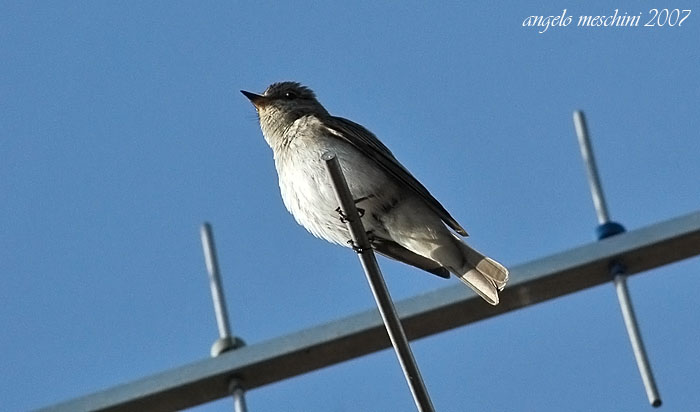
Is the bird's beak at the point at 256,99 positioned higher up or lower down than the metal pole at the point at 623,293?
higher up

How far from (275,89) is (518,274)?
98.8 inches

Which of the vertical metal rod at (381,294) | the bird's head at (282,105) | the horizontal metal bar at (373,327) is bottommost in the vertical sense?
the vertical metal rod at (381,294)

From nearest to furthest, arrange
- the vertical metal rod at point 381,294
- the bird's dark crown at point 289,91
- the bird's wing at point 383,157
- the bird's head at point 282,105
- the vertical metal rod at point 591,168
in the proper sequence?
the vertical metal rod at point 381,294 < the bird's wing at point 383,157 < the vertical metal rod at point 591,168 < the bird's head at point 282,105 < the bird's dark crown at point 289,91

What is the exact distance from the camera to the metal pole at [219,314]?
5.91 meters

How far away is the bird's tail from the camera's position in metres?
5.61

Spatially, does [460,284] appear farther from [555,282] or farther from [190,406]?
[190,406]

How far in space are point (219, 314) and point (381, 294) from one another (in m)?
2.80

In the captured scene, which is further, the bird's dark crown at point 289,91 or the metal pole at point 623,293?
the bird's dark crown at point 289,91

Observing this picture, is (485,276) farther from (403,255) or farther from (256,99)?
(256,99)

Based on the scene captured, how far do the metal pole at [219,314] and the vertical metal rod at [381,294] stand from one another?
211cm

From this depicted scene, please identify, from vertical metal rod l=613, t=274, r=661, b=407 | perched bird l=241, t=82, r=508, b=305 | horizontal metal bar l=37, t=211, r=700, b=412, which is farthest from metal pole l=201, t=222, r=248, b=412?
vertical metal rod l=613, t=274, r=661, b=407

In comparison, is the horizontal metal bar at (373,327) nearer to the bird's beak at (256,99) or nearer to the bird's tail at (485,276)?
the bird's tail at (485,276)

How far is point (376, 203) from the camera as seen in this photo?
626 centimetres

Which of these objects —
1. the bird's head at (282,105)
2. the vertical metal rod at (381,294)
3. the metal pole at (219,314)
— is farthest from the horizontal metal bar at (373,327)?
the vertical metal rod at (381,294)
